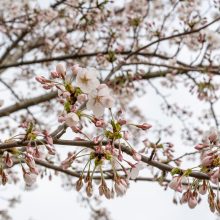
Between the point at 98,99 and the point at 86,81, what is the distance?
0.12 metres

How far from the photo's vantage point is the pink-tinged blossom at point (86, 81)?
200cm

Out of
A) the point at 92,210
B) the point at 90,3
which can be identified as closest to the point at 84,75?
the point at 90,3

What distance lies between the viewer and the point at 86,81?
6.71 ft

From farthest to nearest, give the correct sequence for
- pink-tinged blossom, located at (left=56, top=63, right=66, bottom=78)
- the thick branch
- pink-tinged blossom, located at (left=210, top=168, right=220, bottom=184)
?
1. pink-tinged blossom, located at (left=56, top=63, right=66, bottom=78)
2. the thick branch
3. pink-tinged blossom, located at (left=210, top=168, right=220, bottom=184)

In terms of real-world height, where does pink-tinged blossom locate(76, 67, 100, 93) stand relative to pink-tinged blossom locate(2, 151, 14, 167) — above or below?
above

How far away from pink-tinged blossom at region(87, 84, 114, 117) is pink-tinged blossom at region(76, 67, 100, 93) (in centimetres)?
3

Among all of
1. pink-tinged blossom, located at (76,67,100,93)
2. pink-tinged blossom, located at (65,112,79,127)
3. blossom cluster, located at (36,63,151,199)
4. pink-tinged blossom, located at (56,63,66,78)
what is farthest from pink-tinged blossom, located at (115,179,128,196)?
pink-tinged blossom, located at (56,63,66,78)

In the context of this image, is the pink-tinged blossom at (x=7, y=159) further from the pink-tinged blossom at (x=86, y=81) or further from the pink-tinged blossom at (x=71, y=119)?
the pink-tinged blossom at (x=86, y=81)

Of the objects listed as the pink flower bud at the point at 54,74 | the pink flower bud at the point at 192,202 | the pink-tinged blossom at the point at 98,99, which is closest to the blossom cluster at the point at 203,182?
the pink flower bud at the point at 192,202

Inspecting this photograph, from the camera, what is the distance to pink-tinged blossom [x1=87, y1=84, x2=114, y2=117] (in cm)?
200

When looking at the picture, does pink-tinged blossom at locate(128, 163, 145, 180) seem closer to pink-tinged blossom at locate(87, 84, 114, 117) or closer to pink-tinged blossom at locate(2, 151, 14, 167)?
pink-tinged blossom at locate(87, 84, 114, 117)

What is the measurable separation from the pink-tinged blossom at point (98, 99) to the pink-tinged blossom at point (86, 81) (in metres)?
0.03

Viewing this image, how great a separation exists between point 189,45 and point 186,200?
6339 millimetres

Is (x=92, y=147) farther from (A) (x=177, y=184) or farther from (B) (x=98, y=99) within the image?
(A) (x=177, y=184)
